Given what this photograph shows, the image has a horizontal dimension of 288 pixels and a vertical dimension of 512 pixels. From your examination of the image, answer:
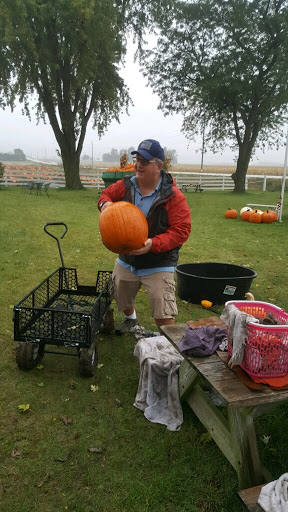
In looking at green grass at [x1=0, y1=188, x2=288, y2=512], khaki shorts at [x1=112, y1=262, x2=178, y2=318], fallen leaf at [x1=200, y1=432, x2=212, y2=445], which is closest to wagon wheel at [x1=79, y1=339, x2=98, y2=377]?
green grass at [x1=0, y1=188, x2=288, y2=512]

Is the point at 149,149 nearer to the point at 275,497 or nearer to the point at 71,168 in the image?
the point at 275,497

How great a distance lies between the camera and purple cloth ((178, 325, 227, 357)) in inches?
85.8

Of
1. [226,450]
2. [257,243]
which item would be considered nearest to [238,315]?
[226,450]

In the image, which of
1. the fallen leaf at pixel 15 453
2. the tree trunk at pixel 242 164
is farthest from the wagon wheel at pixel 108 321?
the tree trunk at pixel 242 164

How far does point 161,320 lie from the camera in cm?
325

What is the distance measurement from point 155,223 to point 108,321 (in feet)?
4.38

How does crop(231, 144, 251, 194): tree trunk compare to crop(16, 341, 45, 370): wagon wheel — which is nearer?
crop(16, 341, 45, 370): wagon wheel

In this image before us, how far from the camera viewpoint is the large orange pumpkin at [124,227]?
2.76 meters

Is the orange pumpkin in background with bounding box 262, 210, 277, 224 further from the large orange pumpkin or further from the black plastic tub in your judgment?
the large orange pumpkin

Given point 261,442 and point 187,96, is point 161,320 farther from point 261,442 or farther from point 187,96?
point 187,96

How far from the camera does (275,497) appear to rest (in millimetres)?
1665

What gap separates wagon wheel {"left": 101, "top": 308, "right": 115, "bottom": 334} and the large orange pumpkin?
112 centimetres

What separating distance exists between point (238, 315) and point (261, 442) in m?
1.22

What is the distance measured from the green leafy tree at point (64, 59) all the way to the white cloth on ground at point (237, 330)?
17.4 metres
